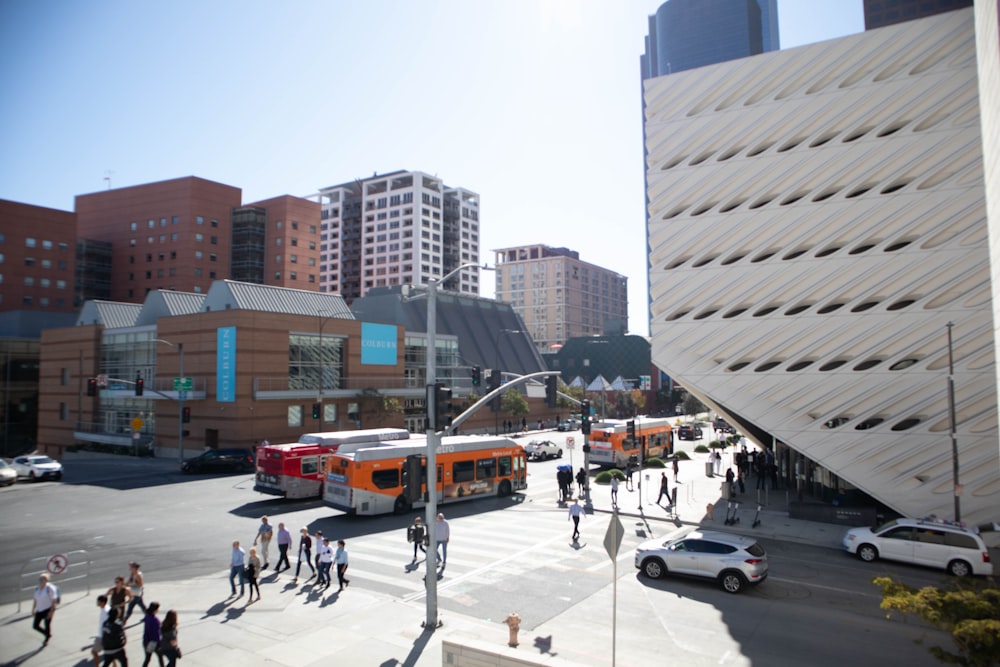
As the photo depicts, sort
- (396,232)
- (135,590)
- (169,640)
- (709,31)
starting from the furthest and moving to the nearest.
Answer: (709,31) → (396,232) → (135,590) → (169,640)

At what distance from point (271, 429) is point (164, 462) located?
731 centimetres

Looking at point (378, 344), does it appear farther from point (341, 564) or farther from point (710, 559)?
point (710, 559)

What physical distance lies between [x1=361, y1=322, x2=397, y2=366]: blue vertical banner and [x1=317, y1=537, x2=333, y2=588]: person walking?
37.3 meters

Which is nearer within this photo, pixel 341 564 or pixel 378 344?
pixel 341 564

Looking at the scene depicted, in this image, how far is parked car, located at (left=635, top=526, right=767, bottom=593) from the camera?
1537 cm

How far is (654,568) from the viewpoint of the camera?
16.7 m

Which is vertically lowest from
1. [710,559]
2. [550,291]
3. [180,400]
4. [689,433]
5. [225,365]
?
[689,433]

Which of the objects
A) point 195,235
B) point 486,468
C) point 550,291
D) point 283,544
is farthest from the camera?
point 550,291

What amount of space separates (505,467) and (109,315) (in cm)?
4340

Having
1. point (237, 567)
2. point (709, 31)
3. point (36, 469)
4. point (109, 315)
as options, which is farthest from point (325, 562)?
point (709, 31)

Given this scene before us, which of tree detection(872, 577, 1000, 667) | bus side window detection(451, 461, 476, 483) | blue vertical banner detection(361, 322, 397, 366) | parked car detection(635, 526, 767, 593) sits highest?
blue vertical banner detection(361, 322, 397, 366)

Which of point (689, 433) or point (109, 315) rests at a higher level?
point (109, 315)

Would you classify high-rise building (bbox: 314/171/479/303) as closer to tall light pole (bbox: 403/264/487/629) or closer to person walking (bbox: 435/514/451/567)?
person walking (bbox: 435/514/451/567)

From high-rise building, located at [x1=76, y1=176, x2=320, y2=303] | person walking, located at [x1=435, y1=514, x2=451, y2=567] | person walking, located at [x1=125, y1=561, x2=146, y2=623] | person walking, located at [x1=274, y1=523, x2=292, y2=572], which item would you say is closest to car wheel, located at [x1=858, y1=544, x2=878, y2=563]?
person walking, located at [x1=435, y1=514, x2=451, y2=567]
